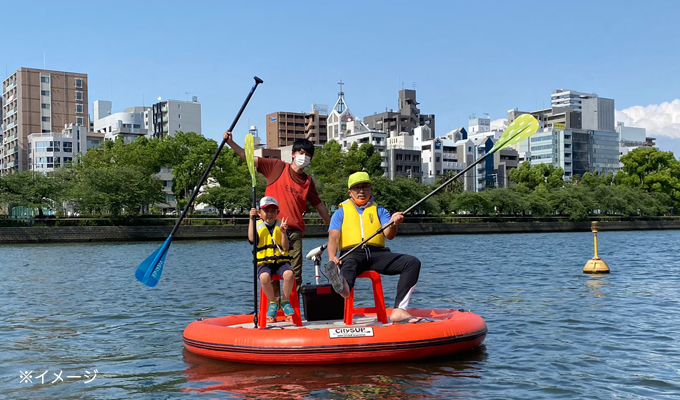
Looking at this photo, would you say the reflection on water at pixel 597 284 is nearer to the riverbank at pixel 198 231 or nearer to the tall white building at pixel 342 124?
the riverbank at pixel 198 231

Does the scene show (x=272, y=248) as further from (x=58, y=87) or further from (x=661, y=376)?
(x=58, y=87)

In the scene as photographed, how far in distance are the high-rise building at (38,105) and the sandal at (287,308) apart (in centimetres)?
11374

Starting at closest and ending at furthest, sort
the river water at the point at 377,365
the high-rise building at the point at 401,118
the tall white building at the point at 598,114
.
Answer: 1. the river water at the point at 377,365
2. the high-rise building at the point at 401,118
3. the tall white building at the point at 598,114

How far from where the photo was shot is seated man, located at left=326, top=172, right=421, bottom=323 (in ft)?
29.3

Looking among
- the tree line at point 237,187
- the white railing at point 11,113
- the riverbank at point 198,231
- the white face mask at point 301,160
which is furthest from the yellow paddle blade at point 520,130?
the white railing at point 11,113

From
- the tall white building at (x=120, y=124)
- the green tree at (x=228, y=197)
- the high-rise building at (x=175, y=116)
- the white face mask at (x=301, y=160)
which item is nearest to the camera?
the white face mask at (x=301, y=160)

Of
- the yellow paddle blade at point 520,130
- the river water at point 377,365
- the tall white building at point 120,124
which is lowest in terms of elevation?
the river water at point 377,365

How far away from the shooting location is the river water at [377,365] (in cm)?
807

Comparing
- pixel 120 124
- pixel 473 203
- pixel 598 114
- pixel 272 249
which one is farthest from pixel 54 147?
pixel 598 114

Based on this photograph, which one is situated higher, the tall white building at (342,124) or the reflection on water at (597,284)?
the tall white building at (342,124)

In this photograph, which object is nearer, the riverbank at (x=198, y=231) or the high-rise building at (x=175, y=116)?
the riverbank at (x=198, y=231)

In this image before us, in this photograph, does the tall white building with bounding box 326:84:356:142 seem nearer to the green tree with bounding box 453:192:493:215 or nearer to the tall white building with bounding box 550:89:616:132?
the green tree with bounding box 453:192:493:215

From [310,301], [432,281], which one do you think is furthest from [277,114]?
[310,301]

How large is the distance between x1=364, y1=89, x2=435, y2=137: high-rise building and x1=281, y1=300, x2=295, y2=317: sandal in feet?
413
